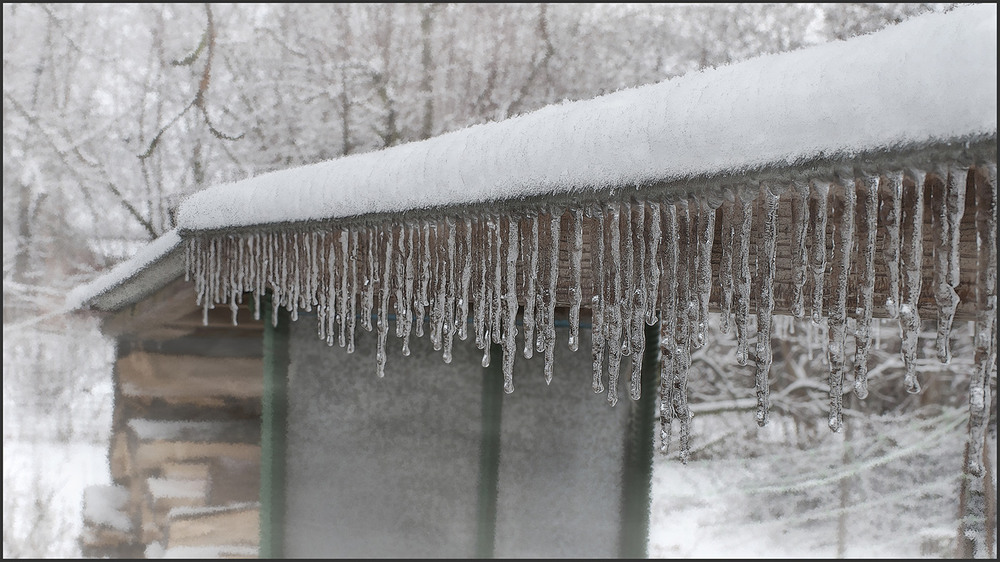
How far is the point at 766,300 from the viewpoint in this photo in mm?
935

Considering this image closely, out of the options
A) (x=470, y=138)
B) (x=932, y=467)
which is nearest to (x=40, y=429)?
(x=470, y=138)

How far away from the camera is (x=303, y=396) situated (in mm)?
3281

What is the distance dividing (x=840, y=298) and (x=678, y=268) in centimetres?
25

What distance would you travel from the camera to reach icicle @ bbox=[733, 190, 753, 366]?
0.93 metres

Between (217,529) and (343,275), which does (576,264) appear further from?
(217,529)

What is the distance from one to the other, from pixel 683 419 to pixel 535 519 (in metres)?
2.21

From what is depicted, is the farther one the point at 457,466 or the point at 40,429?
the point at 40,429

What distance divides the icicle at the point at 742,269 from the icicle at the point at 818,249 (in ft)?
0.28

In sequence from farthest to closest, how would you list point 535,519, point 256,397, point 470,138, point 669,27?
point 669,27, point 256,397, point 535,519, point 470,138

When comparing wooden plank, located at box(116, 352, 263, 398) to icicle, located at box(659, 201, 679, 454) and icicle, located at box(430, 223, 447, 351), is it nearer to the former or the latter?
icicle, located at box(430, 223, 447, 351)

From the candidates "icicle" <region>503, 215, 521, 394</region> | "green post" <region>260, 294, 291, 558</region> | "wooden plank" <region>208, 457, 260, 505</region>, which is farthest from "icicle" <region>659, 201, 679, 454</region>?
"wooden plank" <region>208, 457, 260, 505</region>

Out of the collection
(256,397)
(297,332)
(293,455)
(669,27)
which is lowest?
(293,455)

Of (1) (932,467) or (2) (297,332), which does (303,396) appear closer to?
(2) (297,332)

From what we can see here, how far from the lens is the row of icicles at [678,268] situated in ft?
2.52
